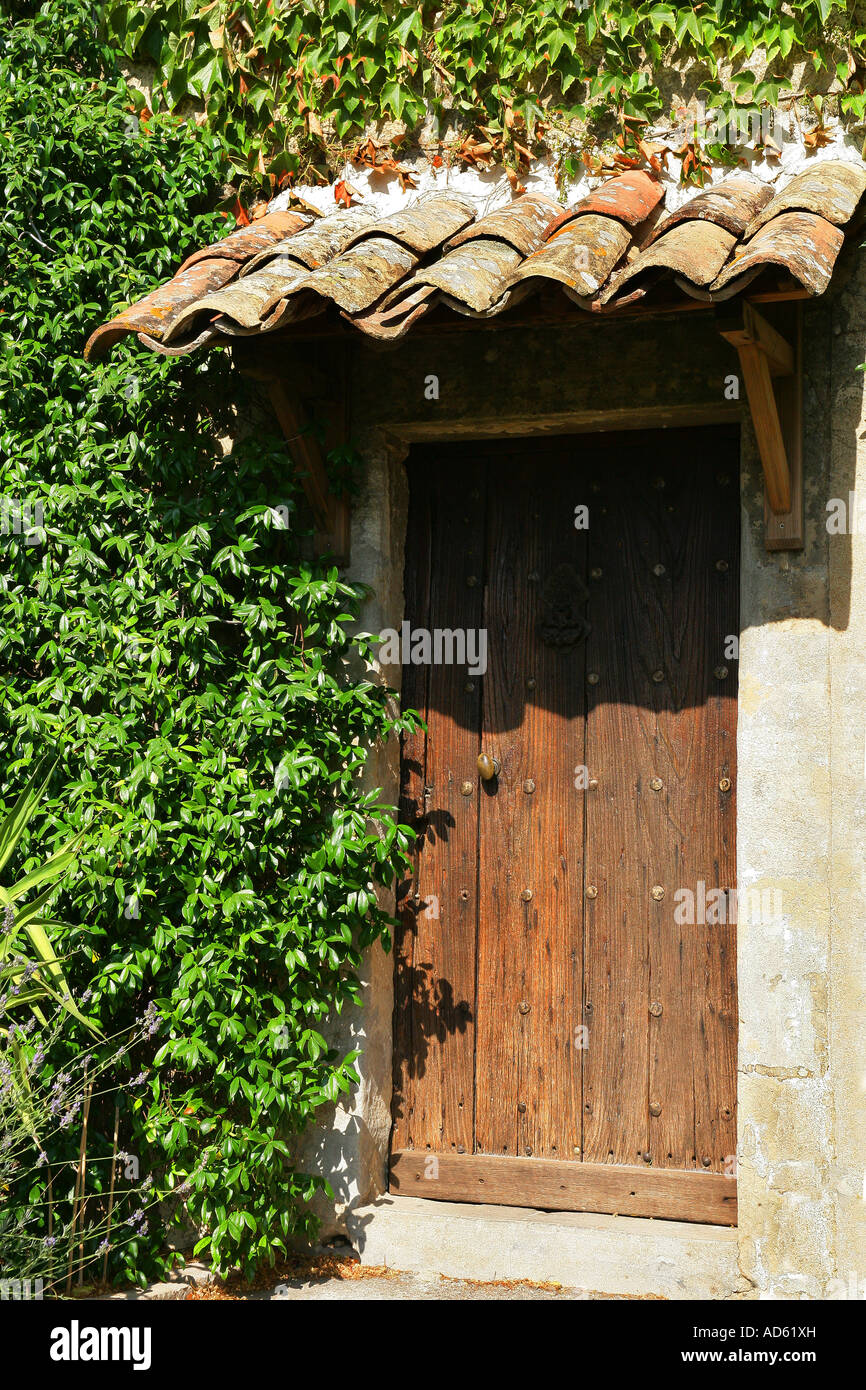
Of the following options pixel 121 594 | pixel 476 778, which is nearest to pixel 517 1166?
pixel 476 778

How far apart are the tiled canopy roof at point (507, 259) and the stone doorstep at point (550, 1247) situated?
2628 millimetres

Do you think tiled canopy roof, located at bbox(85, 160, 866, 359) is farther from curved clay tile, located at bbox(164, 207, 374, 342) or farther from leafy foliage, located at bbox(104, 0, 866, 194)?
leafy foliage, located at bbox(104, 0, 866, 194)

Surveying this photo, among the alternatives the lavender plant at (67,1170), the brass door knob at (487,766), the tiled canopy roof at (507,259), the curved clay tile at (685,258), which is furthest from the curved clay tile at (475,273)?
the lavender plant at (67,1170)

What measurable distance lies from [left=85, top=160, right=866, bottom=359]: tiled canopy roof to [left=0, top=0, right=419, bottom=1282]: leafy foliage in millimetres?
508

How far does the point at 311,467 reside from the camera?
3.96 m

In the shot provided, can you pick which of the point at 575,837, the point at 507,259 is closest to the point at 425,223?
the point at 507,259

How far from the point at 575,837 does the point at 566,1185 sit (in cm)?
108

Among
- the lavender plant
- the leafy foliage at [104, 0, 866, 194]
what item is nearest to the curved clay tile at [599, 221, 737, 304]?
the leafy foliage at [104, 0, 866, 194]

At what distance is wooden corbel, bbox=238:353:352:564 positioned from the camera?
3.81m

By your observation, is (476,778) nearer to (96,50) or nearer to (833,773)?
(833,773)

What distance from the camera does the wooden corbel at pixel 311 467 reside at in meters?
3.81

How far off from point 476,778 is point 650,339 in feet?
5.00

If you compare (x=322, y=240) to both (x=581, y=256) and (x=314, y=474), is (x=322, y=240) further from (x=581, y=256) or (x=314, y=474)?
(x=581, y=256)

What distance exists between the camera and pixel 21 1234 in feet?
11.4
